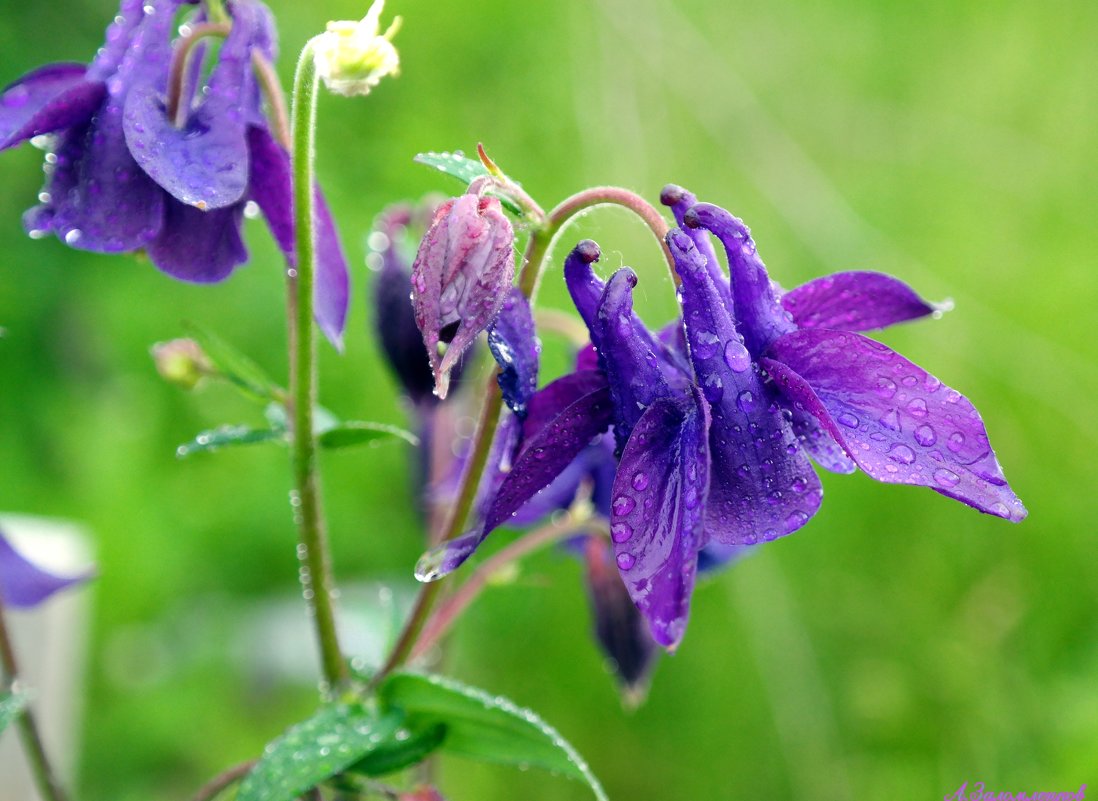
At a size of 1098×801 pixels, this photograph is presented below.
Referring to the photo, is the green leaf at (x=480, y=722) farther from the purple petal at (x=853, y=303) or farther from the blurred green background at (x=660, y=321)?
the blurred green background at (x=660, y=321)

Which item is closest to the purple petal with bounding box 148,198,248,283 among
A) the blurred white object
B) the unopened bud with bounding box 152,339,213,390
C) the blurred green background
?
the unopened bud with bounding box 152,339,213,390

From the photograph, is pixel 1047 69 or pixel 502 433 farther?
pixel 1047 69

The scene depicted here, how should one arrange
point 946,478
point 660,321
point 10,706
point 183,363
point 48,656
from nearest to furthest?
point 946,478 < point 10,706 < point 183,363 < point 48,656 < point 660,321

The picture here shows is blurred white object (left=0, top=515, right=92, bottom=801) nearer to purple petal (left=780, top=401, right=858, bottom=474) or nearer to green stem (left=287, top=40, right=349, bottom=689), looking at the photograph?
green stem (left=287, top=40, right=349, bottom=689)

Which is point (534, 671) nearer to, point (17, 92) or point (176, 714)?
point (176, 714)

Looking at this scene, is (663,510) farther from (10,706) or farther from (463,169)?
(10,706)

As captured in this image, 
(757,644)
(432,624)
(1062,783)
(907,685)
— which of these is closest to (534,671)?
(757,644)

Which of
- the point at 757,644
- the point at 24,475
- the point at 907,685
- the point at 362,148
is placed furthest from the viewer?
the point at 362,148

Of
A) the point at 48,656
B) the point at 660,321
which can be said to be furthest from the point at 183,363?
the point at 660,321
